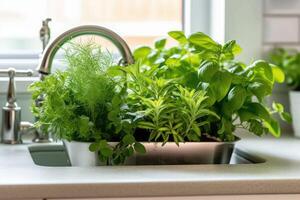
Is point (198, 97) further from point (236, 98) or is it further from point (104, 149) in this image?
point (104, 149)

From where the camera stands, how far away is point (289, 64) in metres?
1.94

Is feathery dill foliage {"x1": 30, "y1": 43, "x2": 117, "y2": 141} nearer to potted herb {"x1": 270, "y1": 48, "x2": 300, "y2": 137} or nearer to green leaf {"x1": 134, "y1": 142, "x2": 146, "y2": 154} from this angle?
green leaf {"x1": 134, "y1": 142, "x2": 146, "y2": 154}

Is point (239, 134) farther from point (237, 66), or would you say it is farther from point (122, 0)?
point (122, 0)

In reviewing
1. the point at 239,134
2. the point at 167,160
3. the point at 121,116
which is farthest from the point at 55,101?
the point at 239,134

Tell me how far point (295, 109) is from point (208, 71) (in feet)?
1.72

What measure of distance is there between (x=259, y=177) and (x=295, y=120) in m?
0.69

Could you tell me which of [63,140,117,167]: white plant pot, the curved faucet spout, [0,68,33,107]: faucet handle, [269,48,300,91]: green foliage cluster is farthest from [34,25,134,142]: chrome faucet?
[269,48,300,91]: green foliage cluster

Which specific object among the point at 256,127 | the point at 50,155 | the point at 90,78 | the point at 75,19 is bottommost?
the point at 50,155

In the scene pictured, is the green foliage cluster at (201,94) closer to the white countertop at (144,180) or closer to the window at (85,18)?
the white countertop at (144,180)

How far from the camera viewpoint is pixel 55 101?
1433 millimetres

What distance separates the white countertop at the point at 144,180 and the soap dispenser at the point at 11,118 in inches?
14.7

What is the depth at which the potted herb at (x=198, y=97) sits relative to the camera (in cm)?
143

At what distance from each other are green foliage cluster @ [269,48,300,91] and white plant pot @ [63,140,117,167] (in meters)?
0.71

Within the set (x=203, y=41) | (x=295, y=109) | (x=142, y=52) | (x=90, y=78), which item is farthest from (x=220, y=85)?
(x=295, y=109)
